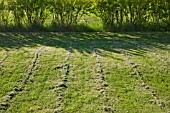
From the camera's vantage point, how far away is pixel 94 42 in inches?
362

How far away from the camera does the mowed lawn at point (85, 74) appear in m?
5.30

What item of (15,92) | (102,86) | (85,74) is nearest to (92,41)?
(85,74)

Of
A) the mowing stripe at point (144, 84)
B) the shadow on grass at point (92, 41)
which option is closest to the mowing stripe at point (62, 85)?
the shadow on grass at point (92, 41)

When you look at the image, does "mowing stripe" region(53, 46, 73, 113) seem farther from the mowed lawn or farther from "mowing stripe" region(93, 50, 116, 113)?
"mowing stripe" region(93, 50, 116, 113)

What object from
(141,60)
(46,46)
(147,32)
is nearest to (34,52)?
(46,46)

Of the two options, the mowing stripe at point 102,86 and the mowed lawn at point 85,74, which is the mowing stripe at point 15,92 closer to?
the mowed lawn at point 85,74

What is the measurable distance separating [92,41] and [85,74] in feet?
9.29

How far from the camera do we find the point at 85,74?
21.7 feet

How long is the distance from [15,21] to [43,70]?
449 cm

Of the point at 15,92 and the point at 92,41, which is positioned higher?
the point at 92,41

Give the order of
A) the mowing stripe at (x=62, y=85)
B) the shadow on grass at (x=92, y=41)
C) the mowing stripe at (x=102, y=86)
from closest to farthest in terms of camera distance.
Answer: the mowing stripe at (x=102, y=86) → the mowing stripe at (x=62, y=85) → the shadow on grass at (x=92, y=41)

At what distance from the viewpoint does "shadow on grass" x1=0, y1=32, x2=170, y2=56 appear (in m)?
8.56

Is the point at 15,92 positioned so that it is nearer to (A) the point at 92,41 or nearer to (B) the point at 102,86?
(B) the point at 102,86

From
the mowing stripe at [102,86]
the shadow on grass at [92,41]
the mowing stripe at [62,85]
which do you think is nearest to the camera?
Result: the mowing stripe at [102,86]
